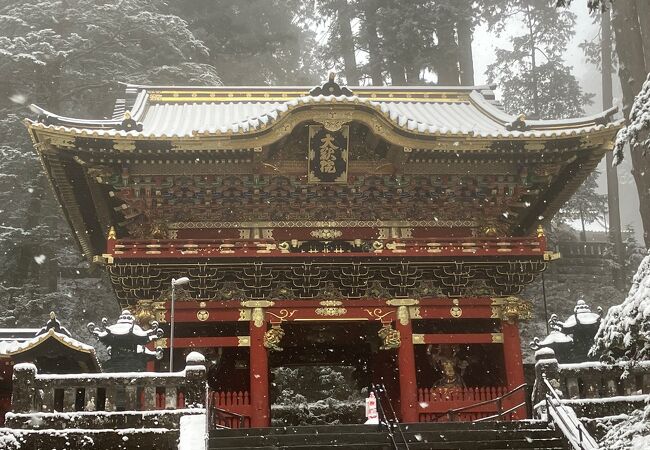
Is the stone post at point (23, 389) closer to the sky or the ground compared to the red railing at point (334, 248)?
closer to the ground

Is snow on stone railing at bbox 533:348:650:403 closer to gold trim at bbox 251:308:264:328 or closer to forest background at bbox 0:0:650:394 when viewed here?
gold trim at bbox 251:308:264:328

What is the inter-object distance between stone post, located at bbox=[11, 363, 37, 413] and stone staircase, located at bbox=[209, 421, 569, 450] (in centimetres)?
241

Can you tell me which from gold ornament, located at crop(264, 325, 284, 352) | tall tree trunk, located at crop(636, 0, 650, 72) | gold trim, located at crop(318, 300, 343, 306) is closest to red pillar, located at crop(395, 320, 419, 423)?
gold trim, located at crop(318, 300, 343, 306)

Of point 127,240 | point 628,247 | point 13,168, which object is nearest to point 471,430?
point 127,240

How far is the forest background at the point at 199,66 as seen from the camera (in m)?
25.1

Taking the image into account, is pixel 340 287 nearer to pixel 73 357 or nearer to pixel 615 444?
pixel 73 357

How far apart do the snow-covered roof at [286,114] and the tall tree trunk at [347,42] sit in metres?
11.7

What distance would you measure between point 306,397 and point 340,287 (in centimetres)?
969

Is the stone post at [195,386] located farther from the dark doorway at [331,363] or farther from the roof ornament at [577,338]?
the roof ornament at [577,338]

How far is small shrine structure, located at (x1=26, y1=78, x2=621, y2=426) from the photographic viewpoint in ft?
45.9

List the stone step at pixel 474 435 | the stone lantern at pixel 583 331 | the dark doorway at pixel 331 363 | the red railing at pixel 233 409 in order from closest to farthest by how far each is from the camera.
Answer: the stone step at pixel 474 435
the stone lantern at pixel 583 331
the red railing at pixel 233 409
the dark doorway at pixel 331 363

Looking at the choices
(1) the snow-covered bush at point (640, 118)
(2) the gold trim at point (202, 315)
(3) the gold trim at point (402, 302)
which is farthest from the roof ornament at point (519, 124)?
(2) the gold trim at point (202, 315)

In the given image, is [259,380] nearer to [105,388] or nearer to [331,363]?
[105,388]

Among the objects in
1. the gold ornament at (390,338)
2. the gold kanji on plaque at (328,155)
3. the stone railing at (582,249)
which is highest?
the stone railing at (582,249)
